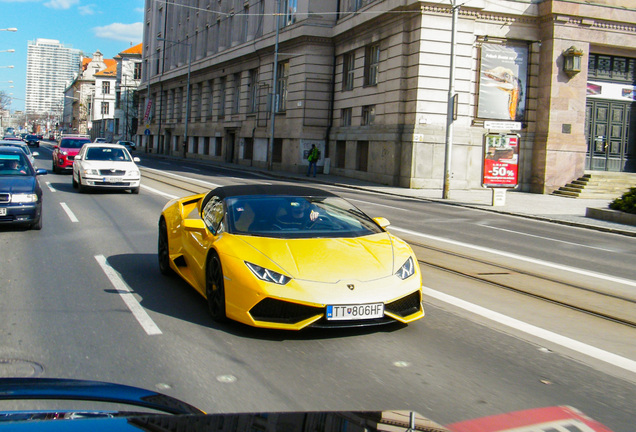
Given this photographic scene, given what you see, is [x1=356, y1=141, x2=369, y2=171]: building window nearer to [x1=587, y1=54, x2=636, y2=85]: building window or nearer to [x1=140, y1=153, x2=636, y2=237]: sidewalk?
[x1=140, y1=153, x2=636, y2=237]: sidewalk

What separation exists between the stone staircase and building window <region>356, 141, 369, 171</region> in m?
9.99

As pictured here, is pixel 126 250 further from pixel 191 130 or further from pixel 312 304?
pixel 191 130

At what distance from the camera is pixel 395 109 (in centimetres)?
3073

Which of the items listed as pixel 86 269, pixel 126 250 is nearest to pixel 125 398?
pixel 86 269

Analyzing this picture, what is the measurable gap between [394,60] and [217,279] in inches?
1059

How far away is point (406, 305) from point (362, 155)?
29802 mm

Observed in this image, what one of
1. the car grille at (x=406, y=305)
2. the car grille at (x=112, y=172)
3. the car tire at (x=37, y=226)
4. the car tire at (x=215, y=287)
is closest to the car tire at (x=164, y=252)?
the car tire at (x=215, y=287)

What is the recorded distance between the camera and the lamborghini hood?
5.43 meters

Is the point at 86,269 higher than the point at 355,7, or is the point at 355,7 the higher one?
the point at 355,7

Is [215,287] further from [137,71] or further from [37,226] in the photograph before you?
[137,71]

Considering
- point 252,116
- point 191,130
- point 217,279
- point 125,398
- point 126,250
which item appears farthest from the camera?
point 191,130

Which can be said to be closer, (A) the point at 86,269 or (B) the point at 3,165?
(A) the point at 86,269

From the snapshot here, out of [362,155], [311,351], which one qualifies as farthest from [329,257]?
[362,155]

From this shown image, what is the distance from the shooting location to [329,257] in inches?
223
